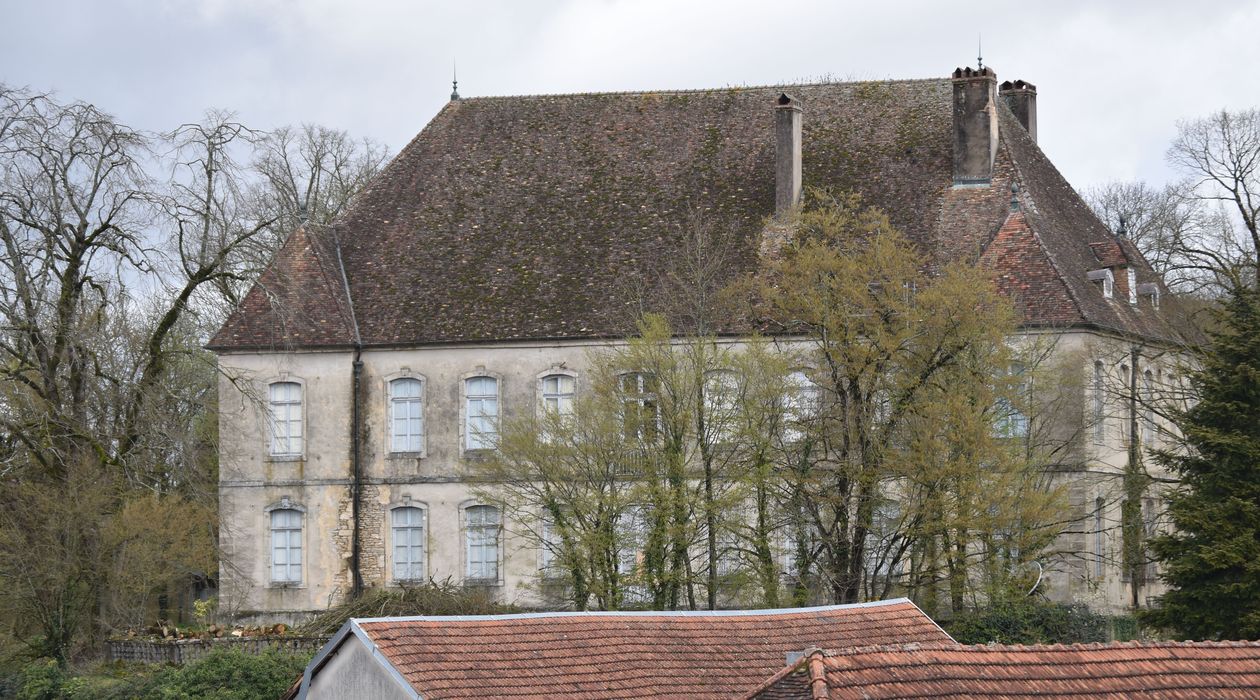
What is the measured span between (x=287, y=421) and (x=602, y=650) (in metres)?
19.3

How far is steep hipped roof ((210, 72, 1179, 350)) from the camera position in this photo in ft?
121

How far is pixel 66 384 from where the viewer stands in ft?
110

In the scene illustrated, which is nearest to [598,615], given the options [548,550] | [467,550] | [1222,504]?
[1222,504]

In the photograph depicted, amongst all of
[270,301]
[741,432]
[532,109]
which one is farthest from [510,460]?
[532,109]

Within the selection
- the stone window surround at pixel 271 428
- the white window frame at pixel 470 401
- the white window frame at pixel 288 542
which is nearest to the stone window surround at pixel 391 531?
the white window frame at pixel 470 401

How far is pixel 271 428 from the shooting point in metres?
37.4

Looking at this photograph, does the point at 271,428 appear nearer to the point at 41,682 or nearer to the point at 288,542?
the point at 288,542

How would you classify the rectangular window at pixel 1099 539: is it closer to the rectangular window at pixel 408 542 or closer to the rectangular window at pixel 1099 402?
the rectangular window at pixel 1099 402

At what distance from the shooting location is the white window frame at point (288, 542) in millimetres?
37000

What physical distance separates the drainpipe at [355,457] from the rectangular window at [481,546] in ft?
6.93

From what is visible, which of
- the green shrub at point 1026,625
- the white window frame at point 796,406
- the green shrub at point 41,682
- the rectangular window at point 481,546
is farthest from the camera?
the rectangular window at point 481,546

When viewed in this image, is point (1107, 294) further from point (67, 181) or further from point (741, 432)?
point (67, 181)

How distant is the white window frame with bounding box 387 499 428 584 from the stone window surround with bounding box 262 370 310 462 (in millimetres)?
2108

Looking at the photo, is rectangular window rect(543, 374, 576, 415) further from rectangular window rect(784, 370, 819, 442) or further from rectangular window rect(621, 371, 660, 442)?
rectangular window rect(784, 370, 819, 442)
